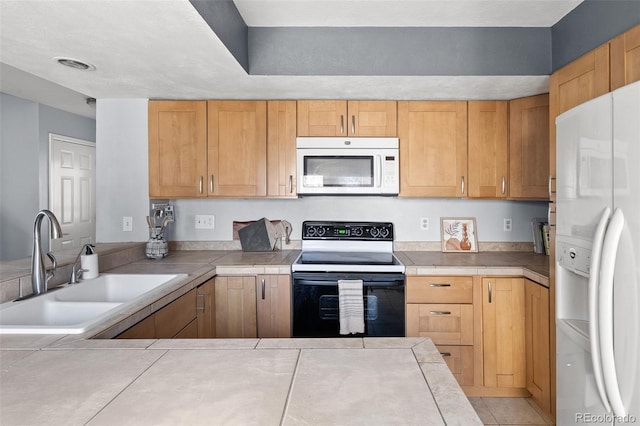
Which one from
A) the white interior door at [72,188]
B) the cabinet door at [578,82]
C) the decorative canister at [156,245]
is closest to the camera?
the cabinet door at [578,82]

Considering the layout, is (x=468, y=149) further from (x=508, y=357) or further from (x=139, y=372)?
(x=139, y=372)

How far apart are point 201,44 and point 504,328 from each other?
7.90 feet

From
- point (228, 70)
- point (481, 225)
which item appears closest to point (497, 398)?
point (481, 225)

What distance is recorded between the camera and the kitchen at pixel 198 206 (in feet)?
9.40

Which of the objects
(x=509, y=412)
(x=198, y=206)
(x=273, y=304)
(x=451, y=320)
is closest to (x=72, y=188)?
(x=198, y=206)

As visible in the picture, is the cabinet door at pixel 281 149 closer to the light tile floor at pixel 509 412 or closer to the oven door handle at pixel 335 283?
the oven door handle at pixel 335 283

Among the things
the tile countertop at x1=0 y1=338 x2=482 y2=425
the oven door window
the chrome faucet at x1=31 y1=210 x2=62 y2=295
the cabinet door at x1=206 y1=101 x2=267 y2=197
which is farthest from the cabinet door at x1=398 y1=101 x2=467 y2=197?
the chrome faucet at x1=31 y1=210 x2=62 y2=295

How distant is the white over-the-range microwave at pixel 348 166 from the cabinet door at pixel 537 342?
1.10 metres

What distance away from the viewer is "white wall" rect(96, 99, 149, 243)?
9.38 ft

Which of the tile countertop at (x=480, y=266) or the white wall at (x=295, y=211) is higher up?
the white wall at (x=295, y=211)

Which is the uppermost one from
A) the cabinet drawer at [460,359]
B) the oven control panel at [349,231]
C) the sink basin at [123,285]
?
the oven control panel at [349,231]

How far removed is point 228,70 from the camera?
2203 millimetres

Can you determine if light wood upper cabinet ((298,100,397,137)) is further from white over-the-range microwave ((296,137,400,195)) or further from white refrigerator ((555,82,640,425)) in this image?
white refrigerator ((555,82,640,425))

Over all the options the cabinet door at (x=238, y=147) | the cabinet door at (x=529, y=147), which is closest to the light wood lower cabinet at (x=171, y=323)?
the cabinet door at (x=238, y=147)
